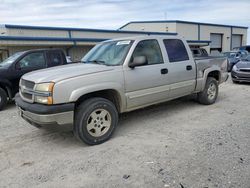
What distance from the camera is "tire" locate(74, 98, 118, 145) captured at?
382 centimetres

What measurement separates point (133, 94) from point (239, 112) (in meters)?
3.07

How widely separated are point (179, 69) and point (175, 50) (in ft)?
1.56

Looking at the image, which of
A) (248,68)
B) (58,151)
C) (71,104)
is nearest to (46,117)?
(71,104)

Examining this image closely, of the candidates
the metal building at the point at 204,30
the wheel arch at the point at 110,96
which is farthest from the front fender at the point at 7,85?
the metal building at the point at 204,30

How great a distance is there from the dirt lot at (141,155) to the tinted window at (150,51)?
141 centimetres

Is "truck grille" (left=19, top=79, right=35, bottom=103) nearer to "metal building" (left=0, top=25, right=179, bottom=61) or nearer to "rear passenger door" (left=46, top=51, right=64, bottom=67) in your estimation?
"rear passenger door" (left=46, top=51, right=64, bottom=67)

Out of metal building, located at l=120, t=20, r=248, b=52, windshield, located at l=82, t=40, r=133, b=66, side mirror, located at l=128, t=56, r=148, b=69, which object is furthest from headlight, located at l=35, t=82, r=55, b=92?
metal building, located at l=120, t=20, r=248, b=52

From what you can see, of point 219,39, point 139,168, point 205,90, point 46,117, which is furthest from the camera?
point 219,39

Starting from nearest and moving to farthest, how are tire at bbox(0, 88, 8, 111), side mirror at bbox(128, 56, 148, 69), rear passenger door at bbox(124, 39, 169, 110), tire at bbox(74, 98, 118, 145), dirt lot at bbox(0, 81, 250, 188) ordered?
dirt lot at bbox(0, 81, 250, 188) → tire at bbox(74, 98, 118, 145) → side mirror at bbox(128, 56, 148, 69) → rear passenger door at bbox(124, 39, 169, 110) → tire at bbox(0, 88, 8, 111)

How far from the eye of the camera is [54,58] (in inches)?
307

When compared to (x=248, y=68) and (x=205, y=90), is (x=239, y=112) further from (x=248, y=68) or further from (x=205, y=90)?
(x=248, y=68)

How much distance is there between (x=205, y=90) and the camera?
6.30 m

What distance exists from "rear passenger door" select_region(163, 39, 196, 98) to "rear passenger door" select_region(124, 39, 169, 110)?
243 mm

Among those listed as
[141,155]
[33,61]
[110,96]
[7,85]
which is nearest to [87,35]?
[33,61]
